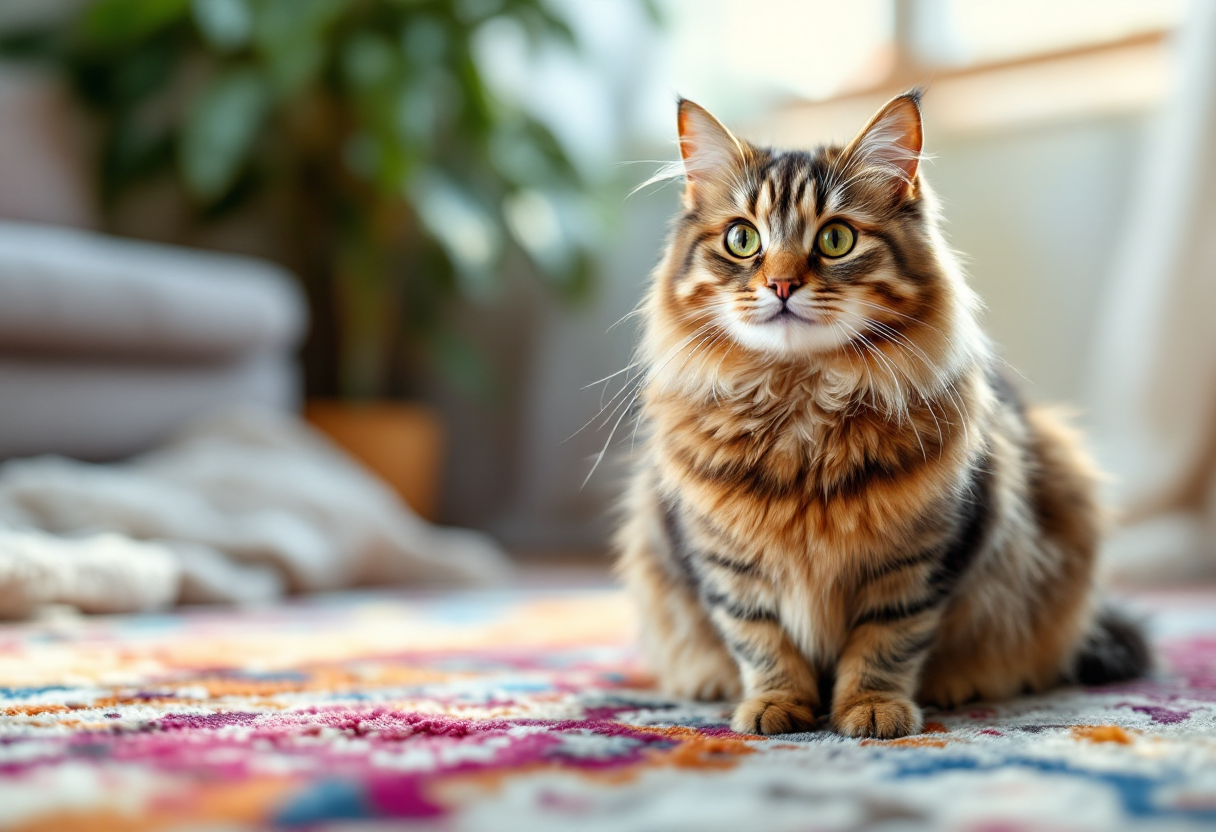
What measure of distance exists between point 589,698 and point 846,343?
46 centimetres

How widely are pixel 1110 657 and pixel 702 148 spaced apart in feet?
2.54

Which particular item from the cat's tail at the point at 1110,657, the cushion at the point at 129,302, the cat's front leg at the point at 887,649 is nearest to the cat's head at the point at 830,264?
the cat's front leg at the point at 887,649

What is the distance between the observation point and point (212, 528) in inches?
77.5

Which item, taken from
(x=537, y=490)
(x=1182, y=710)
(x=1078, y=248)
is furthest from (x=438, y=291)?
(x=1182, y=710)

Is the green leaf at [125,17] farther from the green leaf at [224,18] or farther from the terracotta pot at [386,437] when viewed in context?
the terracotta pot at [386,437]

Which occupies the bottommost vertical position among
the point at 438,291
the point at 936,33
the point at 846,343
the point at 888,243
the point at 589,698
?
the point at 589,698

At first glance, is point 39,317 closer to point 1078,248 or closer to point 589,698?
point 589,698

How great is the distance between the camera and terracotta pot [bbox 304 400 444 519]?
9.59 feet

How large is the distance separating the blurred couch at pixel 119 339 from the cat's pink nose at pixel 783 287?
1568 millimetres

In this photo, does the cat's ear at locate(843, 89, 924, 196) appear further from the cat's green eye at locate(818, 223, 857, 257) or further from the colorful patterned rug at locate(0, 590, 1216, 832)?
the colorful patterned rug at locate(0, 590, 1216, 832)

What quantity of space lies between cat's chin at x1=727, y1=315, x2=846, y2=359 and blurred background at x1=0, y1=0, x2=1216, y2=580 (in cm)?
141

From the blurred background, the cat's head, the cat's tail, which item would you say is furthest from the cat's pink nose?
the blurred background

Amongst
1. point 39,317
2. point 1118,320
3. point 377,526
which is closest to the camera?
point 39,317

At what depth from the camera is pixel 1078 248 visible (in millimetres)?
2625
